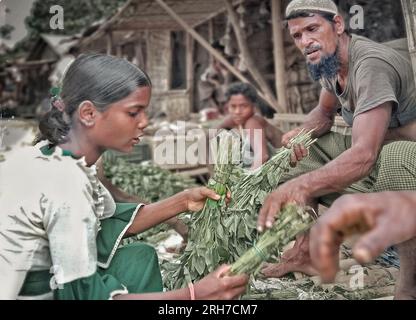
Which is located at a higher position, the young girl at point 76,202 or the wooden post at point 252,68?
the wooden post at point 252,68

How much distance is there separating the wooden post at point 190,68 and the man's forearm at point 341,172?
5568 mm

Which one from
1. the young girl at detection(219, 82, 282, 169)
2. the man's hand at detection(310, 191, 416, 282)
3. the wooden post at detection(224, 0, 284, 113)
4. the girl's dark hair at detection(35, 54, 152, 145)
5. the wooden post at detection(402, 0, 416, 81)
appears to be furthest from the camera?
the wooden post at detection(224, 0, 284, 113)

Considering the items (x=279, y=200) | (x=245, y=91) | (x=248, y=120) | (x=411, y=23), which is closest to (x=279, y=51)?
(x=245, y=91)

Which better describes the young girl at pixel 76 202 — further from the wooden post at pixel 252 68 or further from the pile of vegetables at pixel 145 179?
the wooden post at pixel 252 68

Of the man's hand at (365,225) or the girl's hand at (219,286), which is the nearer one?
the man's hand at (365,225)

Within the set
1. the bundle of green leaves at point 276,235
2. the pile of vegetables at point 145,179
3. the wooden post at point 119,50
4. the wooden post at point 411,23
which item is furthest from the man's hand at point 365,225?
the wooden post at point 119,50

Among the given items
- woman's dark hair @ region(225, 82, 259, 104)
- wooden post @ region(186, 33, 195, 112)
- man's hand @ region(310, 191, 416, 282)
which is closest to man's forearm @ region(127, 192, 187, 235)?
man's hand @ region(310, 191, 416, 282)

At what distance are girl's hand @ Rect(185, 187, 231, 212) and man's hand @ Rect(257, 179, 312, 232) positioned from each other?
26 centimetres

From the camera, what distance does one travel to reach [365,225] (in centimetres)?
161

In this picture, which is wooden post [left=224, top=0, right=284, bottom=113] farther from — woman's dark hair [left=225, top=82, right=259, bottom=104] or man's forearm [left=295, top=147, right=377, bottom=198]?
man's forearm [left=295, top=147, right=377, bottom=198]

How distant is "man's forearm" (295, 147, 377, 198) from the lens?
7.93 feet

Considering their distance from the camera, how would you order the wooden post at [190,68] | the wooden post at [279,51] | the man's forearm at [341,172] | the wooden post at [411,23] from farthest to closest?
1. the wooden post at [190,68]
2. the wooden post at [279,51]
3. the wooden post at [411,23]
4. the man's forearm at [341,172]

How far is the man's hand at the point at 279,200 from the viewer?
228cm

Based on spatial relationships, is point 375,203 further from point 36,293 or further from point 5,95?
point 5,95
